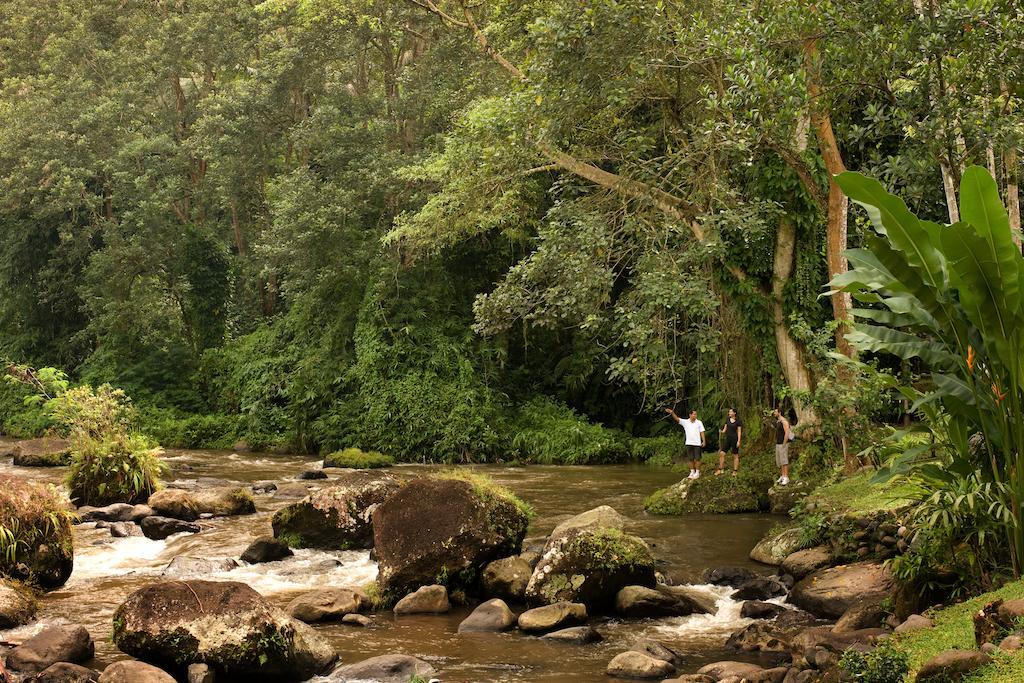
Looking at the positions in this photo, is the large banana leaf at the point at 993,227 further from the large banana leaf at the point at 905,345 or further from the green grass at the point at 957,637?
the green grass at the point at 957,637

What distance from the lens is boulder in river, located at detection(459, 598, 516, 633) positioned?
8.95 meters

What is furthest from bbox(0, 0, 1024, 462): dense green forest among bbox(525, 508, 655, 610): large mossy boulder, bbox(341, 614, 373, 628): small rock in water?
bbox(341, 614, 373, 628): small rock in water

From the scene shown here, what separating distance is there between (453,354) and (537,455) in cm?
385

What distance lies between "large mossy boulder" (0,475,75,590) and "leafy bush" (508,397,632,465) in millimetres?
13973

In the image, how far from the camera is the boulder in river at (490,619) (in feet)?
29.4

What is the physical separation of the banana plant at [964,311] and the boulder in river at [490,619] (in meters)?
4.03

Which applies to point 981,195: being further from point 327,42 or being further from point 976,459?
point 327,42

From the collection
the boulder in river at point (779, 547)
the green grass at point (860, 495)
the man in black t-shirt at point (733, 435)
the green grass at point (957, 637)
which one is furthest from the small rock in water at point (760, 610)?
the man in black t-shirt at point (733, 435)

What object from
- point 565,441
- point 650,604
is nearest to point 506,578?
point 650,604

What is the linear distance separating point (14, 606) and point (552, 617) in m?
4.91

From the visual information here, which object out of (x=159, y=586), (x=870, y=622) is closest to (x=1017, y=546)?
(x=870, y=622)

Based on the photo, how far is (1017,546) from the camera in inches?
256

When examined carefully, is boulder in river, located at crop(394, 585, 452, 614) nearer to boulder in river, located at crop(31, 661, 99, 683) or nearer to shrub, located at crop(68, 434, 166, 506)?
boulder in river, located at crop(31, 661, 99, 683)

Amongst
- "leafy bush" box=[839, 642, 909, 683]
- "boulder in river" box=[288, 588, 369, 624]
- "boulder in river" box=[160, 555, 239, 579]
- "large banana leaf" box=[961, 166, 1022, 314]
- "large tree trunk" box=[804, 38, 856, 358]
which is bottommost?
"boulder in river" box=[288, 588, 369, 624]
